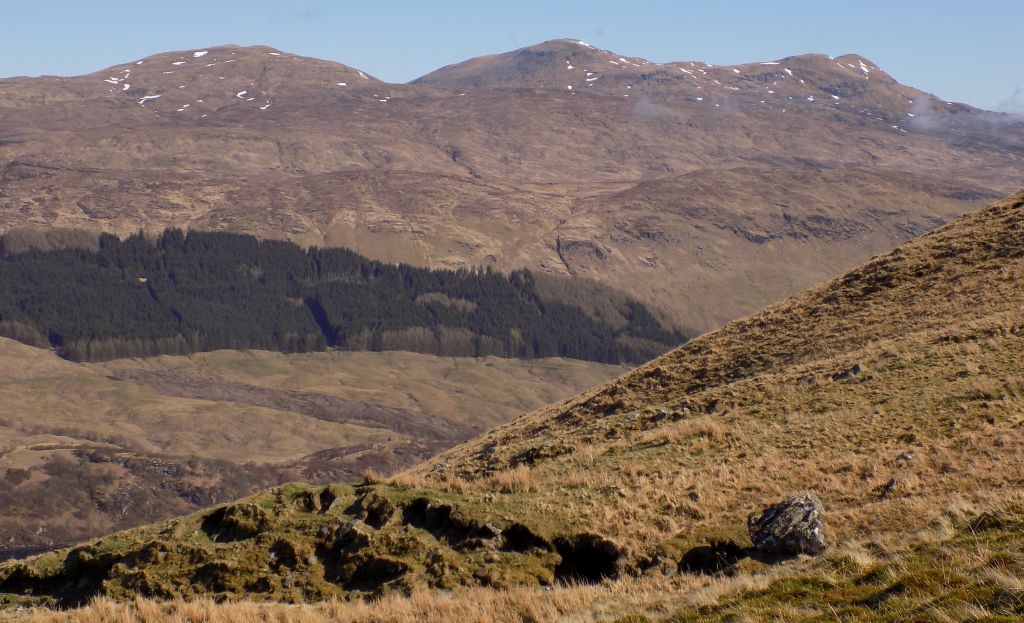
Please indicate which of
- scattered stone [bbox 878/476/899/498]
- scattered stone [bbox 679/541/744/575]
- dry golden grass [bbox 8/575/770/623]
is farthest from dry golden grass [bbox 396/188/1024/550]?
dry golden grass [bbox 8/575/770/623]

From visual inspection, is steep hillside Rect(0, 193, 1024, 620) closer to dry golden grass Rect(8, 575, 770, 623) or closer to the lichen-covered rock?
dry golden grass Rect(8, 575, 770, 623)

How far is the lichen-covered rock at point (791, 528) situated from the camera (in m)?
19.8

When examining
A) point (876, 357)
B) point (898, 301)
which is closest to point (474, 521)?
point (876, 357)

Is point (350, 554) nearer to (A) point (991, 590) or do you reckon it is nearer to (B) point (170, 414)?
(A) point (991, 590)

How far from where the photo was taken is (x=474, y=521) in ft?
73.7

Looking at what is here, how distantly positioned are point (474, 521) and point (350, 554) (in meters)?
2.61

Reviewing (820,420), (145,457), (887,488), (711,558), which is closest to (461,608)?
(711,558)

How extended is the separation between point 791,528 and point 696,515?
3215 millimetres

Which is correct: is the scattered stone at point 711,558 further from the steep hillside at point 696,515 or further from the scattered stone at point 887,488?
the scattered stone at point 887,488

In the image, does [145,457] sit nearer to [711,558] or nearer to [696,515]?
[696,515]

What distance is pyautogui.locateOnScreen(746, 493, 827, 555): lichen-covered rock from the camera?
19.8 meters

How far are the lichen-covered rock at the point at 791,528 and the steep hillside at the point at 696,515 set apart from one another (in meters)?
0.36

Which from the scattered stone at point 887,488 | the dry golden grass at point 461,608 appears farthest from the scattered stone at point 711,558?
the scattered stone at point 887,488

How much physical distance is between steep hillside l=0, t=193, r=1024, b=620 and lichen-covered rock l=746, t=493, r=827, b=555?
364 millimetres
